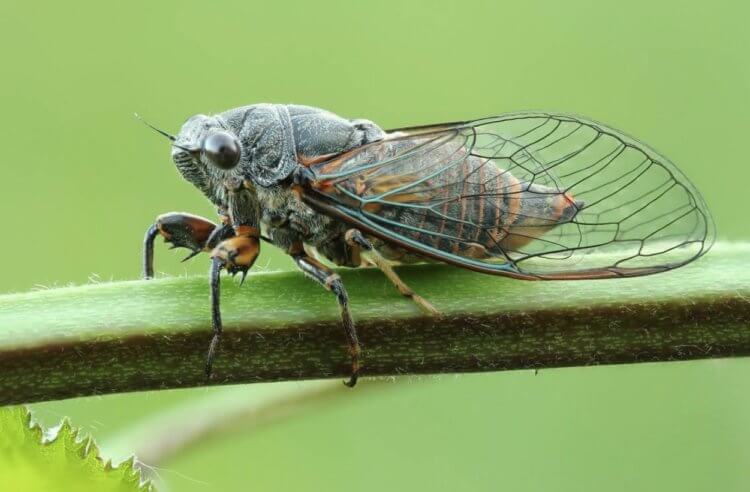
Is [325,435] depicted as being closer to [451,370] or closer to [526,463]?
[526,463]

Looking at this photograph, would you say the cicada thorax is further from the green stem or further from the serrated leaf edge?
the serrated leaf edge

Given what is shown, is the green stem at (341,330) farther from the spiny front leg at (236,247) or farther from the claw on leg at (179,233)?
the claw on leg at (179,233)

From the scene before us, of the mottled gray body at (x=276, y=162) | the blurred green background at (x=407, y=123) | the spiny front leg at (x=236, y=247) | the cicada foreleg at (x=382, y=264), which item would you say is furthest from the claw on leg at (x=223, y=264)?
the blurred green background at (x=407, y=123)

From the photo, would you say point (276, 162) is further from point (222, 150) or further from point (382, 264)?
point (382, 264)

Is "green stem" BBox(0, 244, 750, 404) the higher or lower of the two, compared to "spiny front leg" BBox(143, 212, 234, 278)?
higher

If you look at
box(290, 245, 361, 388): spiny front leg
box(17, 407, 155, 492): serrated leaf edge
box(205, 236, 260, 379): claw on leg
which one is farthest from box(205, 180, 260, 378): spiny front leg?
box(17, 407, 155, 492): serrated leaf edge

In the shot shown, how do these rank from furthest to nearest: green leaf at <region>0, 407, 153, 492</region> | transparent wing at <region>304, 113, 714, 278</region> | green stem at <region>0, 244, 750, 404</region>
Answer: transparent wing at <region>304, 113, 714, 278</region> → green stem at <region>0, 244, 750, 404</region> → green leaf at <region>0, 407, 153, 492</region>

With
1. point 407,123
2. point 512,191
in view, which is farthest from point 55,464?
point 407,123
